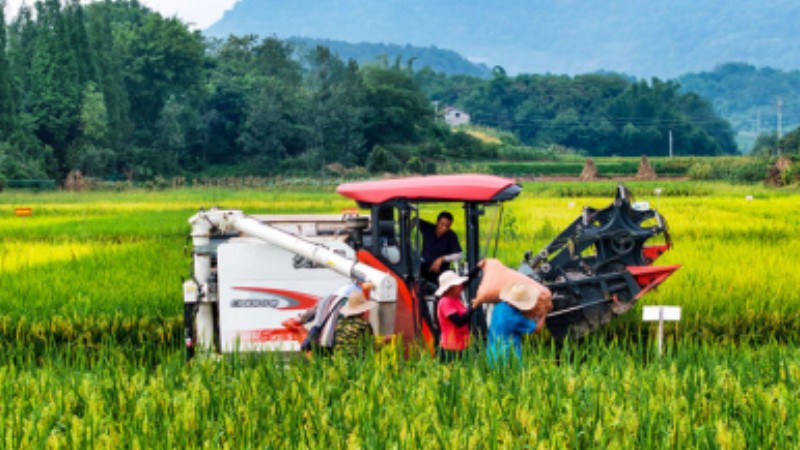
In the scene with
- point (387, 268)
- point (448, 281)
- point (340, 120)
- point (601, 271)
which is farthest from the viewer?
point (340, 120)

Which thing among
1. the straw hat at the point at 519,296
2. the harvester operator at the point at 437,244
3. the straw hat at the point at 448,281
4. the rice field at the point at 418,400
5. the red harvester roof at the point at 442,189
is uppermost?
the red harvester roof at the point at 442,189

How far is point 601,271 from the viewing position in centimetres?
1058

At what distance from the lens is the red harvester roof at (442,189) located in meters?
9.37

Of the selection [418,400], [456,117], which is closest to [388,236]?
[418,400]

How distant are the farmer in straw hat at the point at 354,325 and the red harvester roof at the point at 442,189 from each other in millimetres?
1144

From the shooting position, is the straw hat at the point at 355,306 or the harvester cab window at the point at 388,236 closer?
the straw hat at the point at 355,306

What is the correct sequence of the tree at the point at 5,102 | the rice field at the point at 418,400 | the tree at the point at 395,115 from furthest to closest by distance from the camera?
the tree at the point at 395,115 < the tree at the point at 5,102 < the rice field at the point at 418,400

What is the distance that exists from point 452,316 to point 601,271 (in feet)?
8.44

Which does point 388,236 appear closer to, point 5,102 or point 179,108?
point 5,102

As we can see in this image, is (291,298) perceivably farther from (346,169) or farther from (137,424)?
(346,169)

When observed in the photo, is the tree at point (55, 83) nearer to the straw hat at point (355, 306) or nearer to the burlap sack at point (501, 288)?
the straw hat at point (355, 306)

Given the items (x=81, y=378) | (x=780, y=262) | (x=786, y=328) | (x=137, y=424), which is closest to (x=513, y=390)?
(x=137, y=424)

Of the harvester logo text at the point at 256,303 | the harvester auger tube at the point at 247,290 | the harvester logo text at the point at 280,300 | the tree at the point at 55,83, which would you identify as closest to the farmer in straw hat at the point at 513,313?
the harvester auger tube at the point at 247,290

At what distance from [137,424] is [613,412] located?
7.99 feet
